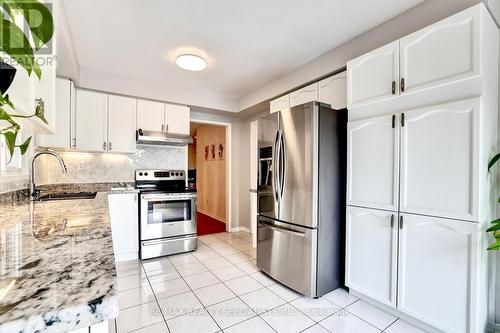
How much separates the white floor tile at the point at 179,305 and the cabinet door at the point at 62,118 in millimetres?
2288

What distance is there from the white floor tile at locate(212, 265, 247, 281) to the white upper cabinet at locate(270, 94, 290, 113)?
2.20 m

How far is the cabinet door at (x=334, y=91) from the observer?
250 cm

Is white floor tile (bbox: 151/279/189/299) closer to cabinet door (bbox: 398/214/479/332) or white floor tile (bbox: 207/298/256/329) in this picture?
white floor tile (bbox: 207/298/256/329)

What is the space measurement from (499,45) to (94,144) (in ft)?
13.7

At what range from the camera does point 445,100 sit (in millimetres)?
1663

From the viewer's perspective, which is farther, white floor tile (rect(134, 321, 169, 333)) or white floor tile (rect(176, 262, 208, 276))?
white floor tile (rect(176, 262, 208, 276))

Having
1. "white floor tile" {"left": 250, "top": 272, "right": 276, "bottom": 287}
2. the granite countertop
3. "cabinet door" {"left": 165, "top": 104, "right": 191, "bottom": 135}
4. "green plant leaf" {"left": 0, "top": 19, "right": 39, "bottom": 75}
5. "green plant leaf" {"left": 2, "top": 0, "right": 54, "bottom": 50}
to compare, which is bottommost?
"white floor tile" {"left": 250, "top": 272, "right": 276, "bottom": 287}

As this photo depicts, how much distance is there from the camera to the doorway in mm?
4961

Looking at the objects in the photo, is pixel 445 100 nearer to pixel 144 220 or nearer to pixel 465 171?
pixel 465 171

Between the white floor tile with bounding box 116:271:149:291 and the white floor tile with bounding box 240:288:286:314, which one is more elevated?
the white floor tile with bounding box 240:288:286:314

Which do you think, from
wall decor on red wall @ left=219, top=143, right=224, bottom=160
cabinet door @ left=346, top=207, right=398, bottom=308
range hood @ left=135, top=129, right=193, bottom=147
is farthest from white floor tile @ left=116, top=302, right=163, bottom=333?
wall decor on red wall @ left=219, top=143, right=224, bottom=160

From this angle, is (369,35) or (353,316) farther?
(369,35)

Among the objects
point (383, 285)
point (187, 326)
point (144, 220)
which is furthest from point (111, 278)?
point (144, 220)

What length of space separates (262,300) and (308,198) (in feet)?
3.41
